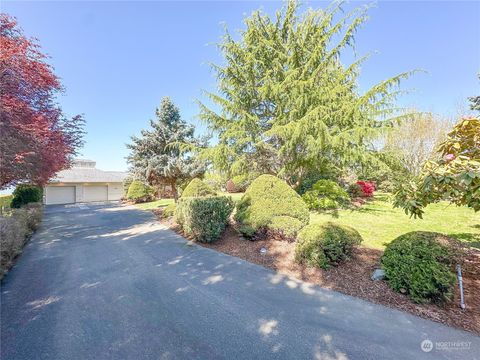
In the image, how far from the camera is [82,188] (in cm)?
2469

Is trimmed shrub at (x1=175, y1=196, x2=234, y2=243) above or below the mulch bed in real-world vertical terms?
above

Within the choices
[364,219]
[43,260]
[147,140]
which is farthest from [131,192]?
[364,219]

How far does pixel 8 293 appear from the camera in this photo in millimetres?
3707

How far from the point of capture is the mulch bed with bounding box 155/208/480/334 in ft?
9.82

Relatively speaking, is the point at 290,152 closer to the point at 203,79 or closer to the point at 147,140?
the point at 203,79

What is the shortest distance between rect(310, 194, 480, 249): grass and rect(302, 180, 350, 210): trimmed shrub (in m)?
0.75

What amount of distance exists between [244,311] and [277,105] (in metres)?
8.74

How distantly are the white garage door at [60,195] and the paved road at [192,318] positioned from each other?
76.7ft

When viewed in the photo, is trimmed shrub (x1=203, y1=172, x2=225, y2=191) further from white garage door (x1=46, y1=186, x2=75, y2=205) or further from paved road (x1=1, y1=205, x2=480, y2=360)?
white garage door (x1=46, y1=186, x2=75, y2=205)

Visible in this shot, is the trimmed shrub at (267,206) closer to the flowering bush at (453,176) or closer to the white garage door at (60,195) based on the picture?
the flowering bush at (453,176)

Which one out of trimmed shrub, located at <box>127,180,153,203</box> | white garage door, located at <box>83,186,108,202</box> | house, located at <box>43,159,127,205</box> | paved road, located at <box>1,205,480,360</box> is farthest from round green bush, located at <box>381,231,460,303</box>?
white garage door, located at <box>83,186,108,202</box>

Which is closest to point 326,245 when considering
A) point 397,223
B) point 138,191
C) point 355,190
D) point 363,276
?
point 363,276

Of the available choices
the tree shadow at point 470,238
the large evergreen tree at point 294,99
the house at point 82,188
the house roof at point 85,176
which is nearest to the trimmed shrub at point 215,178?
the large evergreen tree at point 294,99

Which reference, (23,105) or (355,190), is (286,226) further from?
(355,190)
